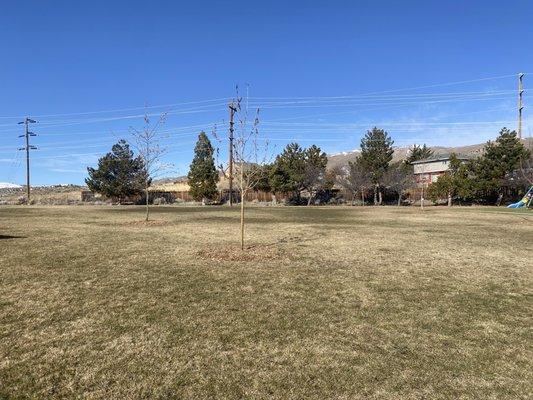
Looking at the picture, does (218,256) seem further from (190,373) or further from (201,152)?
(201,152)

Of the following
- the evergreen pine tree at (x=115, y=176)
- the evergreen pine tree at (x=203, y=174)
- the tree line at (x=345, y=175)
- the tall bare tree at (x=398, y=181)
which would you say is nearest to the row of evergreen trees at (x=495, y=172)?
the tree line at (x=345, y=175)

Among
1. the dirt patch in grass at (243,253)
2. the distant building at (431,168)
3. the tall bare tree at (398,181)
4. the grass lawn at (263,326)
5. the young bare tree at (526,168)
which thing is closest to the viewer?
the grass lawn at (263,326)

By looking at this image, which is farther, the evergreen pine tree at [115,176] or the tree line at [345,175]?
the evergreen pine tree at [115,176]

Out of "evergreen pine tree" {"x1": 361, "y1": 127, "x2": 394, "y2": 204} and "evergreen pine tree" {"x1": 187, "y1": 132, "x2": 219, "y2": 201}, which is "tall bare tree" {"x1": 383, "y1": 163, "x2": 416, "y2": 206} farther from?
"evergreen pine tree" {"x1": 187, "y1": 132, "x2": 219, "y2": 201}

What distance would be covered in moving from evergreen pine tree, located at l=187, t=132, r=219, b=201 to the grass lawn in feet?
156

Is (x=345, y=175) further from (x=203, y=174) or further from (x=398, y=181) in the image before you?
(x=203, y=174)

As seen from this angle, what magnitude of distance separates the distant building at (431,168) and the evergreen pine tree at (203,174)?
107ft

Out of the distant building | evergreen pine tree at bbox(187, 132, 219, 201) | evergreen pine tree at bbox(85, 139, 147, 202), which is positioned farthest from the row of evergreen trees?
evergreen pine tree at bbox(85, 139, 147, 202)

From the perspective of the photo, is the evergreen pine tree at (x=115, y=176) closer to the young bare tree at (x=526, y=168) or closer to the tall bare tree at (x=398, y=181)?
the tall bare tree at (x=398, y=181)

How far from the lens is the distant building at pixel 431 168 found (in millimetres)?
66500

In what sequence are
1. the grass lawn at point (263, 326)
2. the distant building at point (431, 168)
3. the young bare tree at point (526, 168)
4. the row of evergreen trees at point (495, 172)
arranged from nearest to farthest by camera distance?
→ the grass lawn at point (263, 326) < the young bare tree at point (526, 168) < the row of evergreen trees at point (495, 172) < the distant building at point (431, 168)

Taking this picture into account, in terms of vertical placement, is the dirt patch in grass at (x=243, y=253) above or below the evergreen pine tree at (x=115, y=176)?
below

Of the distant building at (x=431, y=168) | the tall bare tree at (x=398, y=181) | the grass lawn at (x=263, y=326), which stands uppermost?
the distant building at (x=431, y=168)

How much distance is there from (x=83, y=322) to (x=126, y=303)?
2.89ft
